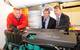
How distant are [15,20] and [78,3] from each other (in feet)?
2.98

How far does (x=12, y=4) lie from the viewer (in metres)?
2.64

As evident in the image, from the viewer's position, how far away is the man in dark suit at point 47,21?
7.96ft

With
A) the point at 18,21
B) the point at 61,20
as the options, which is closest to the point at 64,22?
the point at 61,20

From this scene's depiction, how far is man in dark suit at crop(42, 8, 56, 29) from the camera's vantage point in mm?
2427

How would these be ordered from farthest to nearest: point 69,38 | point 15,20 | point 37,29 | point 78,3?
point 15,20
point 37,29
point 78,3
point 69,38

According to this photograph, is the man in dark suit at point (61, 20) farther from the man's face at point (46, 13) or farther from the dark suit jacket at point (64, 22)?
the man's face at point (46, 13)

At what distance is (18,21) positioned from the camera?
2607 millimetres

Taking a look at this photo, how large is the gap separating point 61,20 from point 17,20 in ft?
2.11

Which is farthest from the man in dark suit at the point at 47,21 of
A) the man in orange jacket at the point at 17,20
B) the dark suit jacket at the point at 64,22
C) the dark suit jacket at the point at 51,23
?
the man in orange jacket at the point at 17,20

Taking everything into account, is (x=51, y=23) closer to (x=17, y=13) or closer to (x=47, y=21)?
(x=47, y=21)

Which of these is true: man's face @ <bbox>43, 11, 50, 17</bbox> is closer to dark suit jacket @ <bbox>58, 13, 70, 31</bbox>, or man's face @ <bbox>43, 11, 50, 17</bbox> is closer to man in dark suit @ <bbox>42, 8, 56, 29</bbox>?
man in dark suit @ <bbox>42, 8, 56, 29</bbox>

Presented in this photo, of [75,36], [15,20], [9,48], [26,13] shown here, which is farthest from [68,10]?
[9,48]

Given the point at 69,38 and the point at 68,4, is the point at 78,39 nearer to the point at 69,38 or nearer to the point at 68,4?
the point at 69,38

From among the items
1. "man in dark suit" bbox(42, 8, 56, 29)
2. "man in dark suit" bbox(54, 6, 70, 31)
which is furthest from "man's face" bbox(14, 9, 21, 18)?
"man in dark suit" bbox(54, 6, 70, 31)
